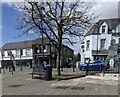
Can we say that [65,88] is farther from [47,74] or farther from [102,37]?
[102,37]

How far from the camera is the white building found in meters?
49.0

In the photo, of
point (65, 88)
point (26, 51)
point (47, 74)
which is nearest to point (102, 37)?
point (26, 51)

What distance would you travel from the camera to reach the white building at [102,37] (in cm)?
4900

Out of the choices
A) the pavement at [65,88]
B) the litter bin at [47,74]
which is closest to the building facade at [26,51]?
the litter bin at [47,74]

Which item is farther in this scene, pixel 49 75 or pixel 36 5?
pixel 36 5

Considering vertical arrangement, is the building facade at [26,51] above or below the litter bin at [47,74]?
above

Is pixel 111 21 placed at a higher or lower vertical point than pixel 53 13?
higher

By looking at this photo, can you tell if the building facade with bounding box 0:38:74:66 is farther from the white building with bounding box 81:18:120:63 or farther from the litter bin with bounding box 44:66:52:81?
the litter bin with bounding box 44:66:52:81

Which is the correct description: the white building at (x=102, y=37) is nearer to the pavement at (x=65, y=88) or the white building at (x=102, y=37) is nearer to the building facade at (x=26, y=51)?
the building facade at (x=26, y=51)

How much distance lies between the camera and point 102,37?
50031 millimetres

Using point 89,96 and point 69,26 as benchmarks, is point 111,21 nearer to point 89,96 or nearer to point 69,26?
point 69,26

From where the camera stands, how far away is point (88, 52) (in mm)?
51750

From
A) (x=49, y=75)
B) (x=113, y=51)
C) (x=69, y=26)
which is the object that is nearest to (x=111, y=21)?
(x=113, y=51)

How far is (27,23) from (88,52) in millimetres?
31238
